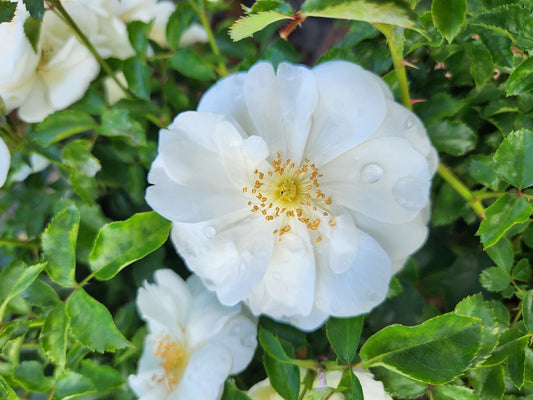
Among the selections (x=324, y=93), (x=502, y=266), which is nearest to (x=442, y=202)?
(x=502, y=266)

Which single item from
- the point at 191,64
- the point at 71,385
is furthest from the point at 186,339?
the point at 191,64

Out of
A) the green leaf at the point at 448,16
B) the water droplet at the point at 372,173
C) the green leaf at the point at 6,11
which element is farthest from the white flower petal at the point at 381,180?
the green leaf at the point at 6,11

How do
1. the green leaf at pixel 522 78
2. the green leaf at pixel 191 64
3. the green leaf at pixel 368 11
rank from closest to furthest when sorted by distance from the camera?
the green leaf at pixel 368 11 → the green leaf at pixel 522 78 → the green leaf at pixel 191 64

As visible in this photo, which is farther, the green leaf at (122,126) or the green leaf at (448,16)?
the green leaf at (122,126)

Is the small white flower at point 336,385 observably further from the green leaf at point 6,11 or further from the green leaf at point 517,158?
the green leaf at point 6,11

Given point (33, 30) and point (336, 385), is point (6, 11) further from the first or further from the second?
point (336, 385)

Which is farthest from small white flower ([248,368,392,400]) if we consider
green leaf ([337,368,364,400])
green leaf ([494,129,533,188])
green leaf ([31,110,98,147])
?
green leaf ([31,110,98,147])

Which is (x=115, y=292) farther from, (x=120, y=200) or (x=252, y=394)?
(x=252, y=394)
